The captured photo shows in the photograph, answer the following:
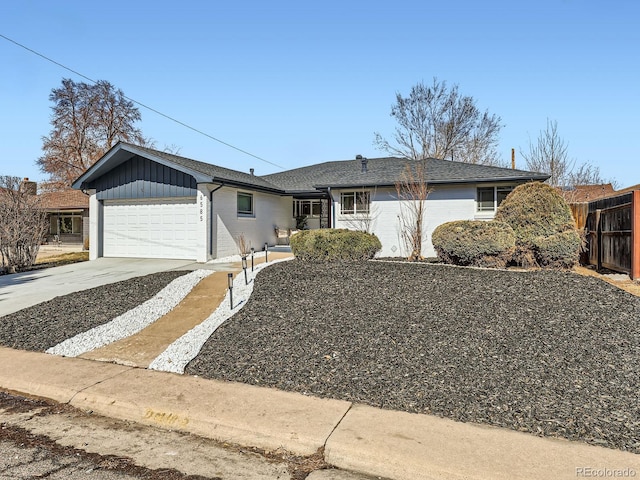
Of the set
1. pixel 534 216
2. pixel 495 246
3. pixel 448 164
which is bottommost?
pixel 495 246

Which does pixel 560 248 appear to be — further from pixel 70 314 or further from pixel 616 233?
pixel 70 314

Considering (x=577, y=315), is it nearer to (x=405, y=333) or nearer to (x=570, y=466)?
(x=405, y=333)

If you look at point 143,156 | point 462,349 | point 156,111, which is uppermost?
point 156,111

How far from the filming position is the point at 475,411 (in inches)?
145

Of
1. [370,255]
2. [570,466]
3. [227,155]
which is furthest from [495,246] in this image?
[227,155]

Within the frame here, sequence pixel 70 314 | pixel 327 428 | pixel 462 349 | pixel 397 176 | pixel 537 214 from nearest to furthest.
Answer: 1. pixel 327 428
2. pixel 462 349
3. pixel 70 314
4. pixel 537 214
5. pixel 397 176

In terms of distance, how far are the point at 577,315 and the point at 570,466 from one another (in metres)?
Answer: 3.51

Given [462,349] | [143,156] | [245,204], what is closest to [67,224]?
[143,156]

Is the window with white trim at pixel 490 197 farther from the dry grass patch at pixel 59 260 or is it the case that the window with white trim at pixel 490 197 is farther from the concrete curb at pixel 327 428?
the dry grass patch at pixel 59 260

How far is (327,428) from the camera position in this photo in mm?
3535

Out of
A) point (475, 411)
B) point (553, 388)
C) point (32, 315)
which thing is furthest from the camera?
point (32, 315)

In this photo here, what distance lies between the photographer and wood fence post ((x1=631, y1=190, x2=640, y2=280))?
8812mm

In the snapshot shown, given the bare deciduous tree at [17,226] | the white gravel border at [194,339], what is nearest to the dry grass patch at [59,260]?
the bare deciduous tree at [17,226]

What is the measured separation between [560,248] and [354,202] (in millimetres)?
7816
